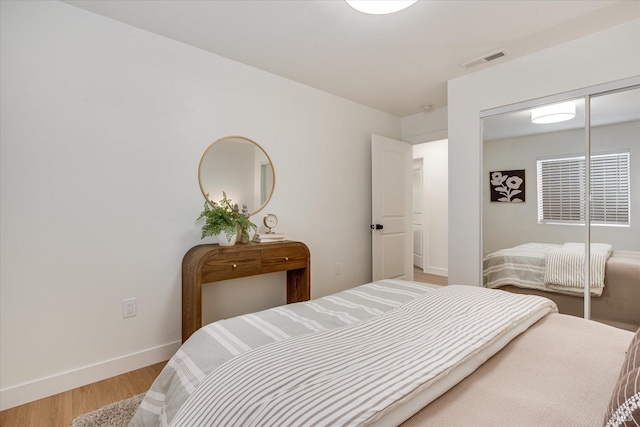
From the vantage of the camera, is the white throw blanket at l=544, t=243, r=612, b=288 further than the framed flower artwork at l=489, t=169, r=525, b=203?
No

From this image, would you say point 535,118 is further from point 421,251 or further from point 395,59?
point 421,251

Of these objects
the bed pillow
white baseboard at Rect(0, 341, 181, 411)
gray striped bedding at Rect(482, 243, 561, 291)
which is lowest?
white baseboard at Rect(0, 341, 181, 411)

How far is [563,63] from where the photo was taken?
2521 mm

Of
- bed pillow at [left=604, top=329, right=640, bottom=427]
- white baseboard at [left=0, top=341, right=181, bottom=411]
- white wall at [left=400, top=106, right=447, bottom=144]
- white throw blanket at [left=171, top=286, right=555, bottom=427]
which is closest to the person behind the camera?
bed pillow at [left=604, top=329, right=640, bottom=427]

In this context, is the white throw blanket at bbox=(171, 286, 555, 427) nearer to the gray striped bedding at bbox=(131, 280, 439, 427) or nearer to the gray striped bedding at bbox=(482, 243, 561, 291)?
the gray striped bedding at bbox=(131, 280, 439, 427)

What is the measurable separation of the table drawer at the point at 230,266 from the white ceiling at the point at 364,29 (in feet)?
5.47

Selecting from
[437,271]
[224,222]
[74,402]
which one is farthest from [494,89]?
[74,402]

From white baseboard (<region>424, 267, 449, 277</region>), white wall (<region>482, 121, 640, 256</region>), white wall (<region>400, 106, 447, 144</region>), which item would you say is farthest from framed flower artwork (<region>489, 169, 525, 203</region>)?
white baseboard (<region>424, 267, 449, 277</region>)

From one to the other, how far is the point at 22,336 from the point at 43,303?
20 centimetres

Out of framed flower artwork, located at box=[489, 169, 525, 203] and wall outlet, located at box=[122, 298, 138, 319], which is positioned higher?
framed flower artwork, located at box=[489, 169, 525, 203]

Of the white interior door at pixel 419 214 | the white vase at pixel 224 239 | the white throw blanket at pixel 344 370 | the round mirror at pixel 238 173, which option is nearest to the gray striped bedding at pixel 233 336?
the white throw blanket at pixel 344 370

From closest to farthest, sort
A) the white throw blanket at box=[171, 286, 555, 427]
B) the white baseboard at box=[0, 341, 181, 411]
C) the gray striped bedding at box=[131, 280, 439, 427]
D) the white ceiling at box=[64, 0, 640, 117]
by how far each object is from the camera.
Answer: the white throw blanket at box=[171, 286, 555, 427] → the gray striped bedding at box=[131, 280, 439, 427] → the white baseboard at box=[0, 341, 181, 411] → the white ceiling at box=[64, 0, 640, 117]

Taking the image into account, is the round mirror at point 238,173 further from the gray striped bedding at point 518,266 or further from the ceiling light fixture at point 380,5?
the gray striped bedding at point 518,266

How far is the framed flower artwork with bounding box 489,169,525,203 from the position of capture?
2.78 meters
